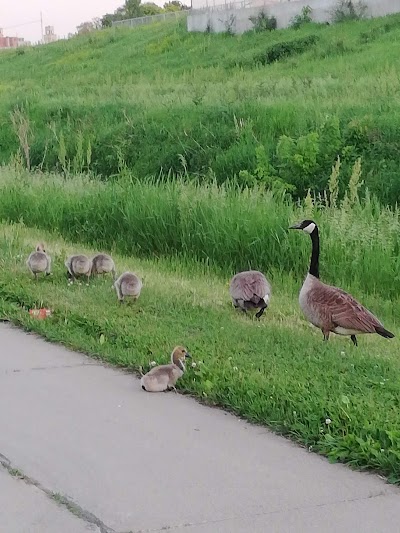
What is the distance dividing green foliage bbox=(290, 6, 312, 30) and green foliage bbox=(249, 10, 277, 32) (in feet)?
5.61

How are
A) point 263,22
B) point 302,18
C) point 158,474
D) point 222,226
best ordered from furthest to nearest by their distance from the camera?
1. point 263,22
2. point 302,18
3. point 222,226
4. point 158,474

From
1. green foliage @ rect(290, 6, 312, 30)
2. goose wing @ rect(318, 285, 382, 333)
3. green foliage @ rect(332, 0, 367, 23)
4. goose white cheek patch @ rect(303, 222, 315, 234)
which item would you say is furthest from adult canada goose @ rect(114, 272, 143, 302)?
green foliage @ rect(290, 6, 312, 30)

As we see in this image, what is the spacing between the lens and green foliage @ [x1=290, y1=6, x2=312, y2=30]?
40869 millimetres

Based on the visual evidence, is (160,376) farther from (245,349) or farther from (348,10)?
(348,10)

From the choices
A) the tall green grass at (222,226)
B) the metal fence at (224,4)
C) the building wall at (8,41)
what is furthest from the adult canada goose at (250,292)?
the building wall at (8,41)

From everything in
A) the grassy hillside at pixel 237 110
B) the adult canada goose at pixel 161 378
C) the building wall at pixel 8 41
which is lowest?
the building wall at pixel 8 41

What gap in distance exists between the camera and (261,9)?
4428 cm

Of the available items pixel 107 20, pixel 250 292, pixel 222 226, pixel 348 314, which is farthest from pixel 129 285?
pixel 107 20

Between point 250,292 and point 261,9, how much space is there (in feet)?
125

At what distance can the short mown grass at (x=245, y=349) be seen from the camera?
532 cm

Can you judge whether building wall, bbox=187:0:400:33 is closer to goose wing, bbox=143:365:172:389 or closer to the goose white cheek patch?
the goose white cheek patch

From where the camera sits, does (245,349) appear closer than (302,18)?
Yes

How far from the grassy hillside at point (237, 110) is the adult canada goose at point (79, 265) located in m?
6.56

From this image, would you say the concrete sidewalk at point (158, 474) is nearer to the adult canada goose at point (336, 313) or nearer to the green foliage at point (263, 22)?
the adult canada goose at point (336, 313)
